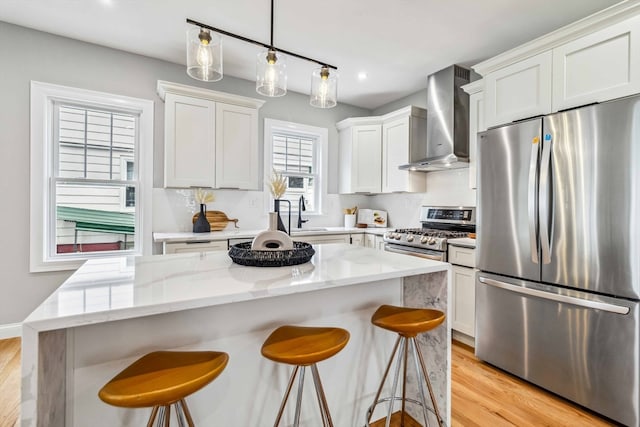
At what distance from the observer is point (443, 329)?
1.64m

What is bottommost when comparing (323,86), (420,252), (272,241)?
(420,252)

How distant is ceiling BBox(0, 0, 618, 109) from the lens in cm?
237

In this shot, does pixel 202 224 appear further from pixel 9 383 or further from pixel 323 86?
pixel 323 86

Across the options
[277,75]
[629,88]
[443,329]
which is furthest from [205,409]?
[629,88]

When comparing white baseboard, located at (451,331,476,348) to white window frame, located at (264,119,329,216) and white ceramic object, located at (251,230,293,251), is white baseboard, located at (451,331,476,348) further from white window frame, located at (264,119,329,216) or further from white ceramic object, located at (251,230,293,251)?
white window frame, located at (264,119,329,216)

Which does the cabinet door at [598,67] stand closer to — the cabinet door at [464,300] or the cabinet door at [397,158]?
the cabinet door at [464,300]

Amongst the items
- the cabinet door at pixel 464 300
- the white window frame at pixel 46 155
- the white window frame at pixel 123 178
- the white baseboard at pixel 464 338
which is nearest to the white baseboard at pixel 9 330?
the white window frame at pixel 46 155

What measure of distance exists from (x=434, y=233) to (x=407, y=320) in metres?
1.83

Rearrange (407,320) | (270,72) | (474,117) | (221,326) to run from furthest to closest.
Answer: (474,117)
(270,72)
(407,320)
(221,326)

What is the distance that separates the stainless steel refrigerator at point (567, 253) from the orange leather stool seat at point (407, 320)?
1032 mm

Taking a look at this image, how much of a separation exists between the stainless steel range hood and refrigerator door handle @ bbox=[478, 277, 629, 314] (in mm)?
1347

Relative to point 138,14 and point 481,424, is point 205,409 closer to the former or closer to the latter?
point 481,424

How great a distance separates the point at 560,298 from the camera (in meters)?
1.96

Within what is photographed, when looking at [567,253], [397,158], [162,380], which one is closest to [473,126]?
[397,158]
